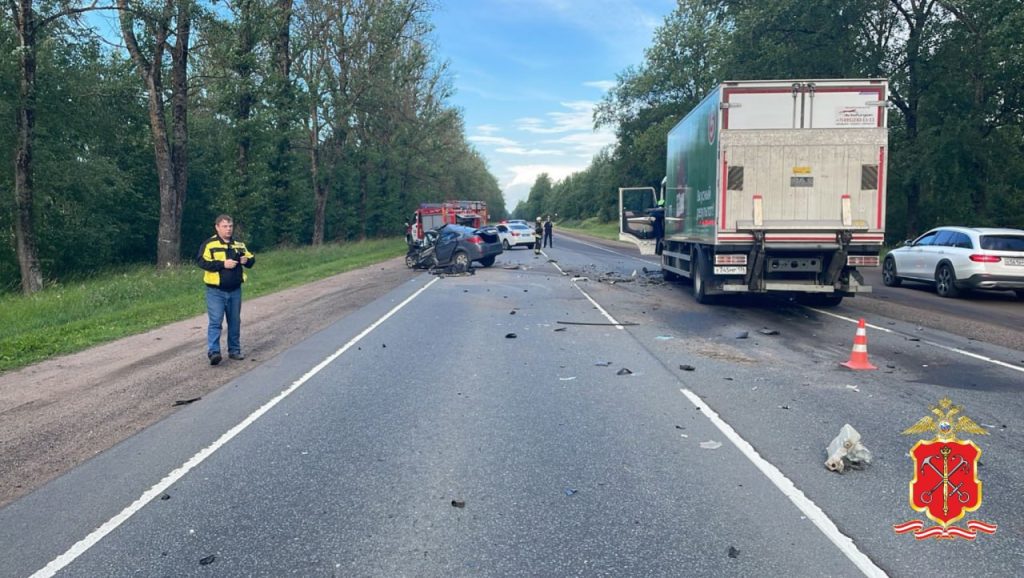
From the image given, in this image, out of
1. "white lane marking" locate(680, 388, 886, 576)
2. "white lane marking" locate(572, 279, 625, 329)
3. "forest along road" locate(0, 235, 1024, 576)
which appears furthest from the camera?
"white lane marking" locate(572, 279, 625, 329)

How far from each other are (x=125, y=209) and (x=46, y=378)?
25.1 m

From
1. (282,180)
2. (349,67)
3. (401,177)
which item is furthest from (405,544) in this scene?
(401,177)

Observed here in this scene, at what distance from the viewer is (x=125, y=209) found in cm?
3088

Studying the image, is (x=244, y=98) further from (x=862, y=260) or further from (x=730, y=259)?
(x=862, y=260)

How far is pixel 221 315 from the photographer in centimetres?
931

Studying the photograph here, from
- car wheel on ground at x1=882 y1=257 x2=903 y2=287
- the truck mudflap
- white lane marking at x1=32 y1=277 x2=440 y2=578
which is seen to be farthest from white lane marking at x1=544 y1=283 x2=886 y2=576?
car wheel on ground at x1=882 y1=257 x2=903 y2=287

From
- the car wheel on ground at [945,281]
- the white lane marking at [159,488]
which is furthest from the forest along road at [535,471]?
the car wheel on ground at [945,281]

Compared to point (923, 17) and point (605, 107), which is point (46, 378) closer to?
point (923, 17)

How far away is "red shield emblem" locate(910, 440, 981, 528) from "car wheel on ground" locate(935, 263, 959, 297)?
46.4ft

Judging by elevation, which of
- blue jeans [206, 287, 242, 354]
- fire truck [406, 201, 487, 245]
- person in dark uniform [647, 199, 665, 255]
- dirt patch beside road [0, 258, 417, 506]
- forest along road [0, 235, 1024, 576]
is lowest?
dirt patch beside road [0, 258, 417, 506]

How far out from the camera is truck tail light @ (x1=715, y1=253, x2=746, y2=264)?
42.5ft

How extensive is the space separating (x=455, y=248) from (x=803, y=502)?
21.1 m

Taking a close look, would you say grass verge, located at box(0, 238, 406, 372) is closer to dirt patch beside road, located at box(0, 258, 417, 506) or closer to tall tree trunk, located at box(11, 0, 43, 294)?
dirt patch beside road, located at box(0, 258, 417, 506)

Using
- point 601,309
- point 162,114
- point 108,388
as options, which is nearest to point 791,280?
point 601,309
